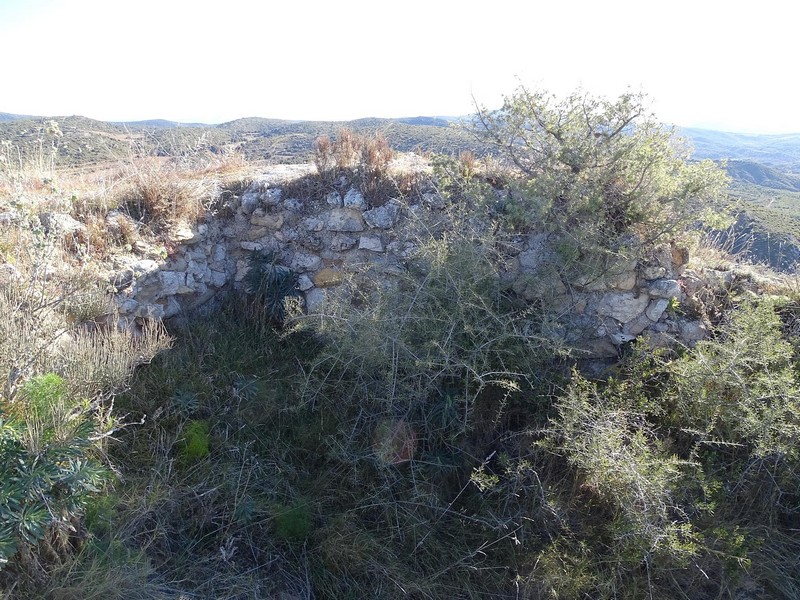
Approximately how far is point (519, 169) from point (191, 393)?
10.3 feet

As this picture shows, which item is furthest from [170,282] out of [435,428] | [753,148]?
[753,148]

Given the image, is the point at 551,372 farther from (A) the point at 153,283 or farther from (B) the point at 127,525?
(A) the point at 153,283

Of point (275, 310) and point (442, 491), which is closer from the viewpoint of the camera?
point (442, 491)

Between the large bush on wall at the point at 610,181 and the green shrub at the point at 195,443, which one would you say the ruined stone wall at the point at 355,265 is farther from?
the green shrub at the point at 195,443

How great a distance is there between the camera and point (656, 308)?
12.4 ft

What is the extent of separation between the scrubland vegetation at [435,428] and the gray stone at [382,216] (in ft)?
1.78

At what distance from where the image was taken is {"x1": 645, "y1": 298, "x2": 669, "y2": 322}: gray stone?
3.79m

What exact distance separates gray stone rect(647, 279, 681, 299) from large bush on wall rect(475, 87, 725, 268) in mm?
333

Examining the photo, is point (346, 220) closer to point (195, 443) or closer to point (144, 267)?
point (144, 267)

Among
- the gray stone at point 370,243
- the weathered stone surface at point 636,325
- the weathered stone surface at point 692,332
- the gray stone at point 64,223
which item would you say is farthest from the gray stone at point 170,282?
the weathered stone surface at point 692,332

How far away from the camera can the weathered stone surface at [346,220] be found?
4406 millimetres

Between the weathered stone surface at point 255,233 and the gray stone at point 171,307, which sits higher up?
the weathered stone surface at point 255,233

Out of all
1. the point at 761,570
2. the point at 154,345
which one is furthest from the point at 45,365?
the point at 761,570

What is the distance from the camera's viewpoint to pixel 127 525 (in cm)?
255
